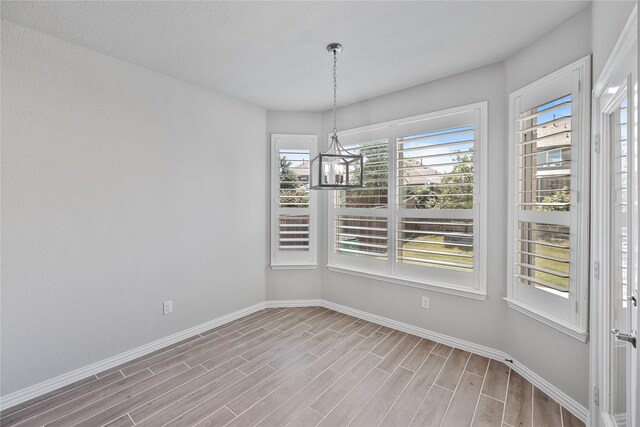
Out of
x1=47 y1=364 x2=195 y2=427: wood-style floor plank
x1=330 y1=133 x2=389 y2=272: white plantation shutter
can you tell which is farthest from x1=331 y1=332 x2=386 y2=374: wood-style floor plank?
x1=47 y1=364 x2=195 y2=427: wood-style floor plank

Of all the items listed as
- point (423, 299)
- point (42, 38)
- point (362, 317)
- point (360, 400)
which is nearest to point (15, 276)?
point (42, 38)

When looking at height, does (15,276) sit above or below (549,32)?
below

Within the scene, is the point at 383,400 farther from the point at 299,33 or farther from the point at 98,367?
the point at 299,33

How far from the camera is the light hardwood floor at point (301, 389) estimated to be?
203cm

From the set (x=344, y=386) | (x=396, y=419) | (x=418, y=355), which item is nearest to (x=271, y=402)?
(x=344, y=386)

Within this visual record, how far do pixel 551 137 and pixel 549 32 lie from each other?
801 mm

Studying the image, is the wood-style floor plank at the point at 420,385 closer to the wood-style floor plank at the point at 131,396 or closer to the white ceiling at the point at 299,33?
the wood-style floor plank at the point at 131,396

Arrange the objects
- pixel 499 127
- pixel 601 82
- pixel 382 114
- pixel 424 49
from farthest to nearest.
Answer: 1. pixel 382 114
2. pixel 499 127
3. pixel 424 49
4. pixel 601 82

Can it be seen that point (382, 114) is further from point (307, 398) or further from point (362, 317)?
point (307, 398)

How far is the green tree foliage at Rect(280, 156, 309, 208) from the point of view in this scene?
13.5 ft

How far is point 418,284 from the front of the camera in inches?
129

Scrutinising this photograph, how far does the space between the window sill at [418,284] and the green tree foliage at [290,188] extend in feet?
3.31

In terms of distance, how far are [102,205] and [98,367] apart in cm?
140

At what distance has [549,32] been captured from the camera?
2.26m
